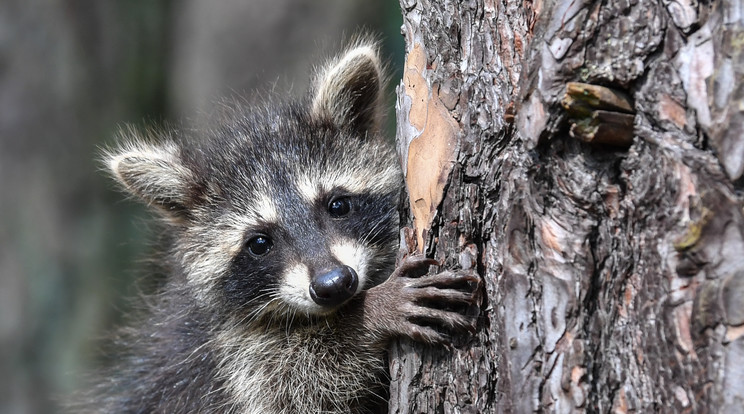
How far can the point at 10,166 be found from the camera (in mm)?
6238

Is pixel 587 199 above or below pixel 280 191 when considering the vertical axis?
below

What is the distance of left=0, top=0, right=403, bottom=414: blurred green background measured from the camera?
6.16 m

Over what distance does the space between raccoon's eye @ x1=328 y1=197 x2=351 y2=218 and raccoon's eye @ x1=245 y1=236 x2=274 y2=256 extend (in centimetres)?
30

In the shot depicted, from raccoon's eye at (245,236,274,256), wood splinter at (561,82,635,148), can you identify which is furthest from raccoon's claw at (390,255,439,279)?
raccoon's eye at (245,236,274,256)

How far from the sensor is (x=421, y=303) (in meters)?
2.47

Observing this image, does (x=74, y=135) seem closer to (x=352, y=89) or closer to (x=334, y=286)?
(x=352, y=89)

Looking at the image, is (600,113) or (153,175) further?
(153,175)

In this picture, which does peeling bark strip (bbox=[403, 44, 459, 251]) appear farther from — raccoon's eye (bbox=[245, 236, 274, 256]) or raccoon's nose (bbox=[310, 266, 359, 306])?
raccoon's eye (bbox=[245, 236, 274, 256])

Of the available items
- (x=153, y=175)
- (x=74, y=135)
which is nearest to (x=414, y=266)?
(x=153, y=175)

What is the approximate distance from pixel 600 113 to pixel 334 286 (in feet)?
4.32

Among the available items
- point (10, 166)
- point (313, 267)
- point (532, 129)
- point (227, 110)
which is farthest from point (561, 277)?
point (10, 166)

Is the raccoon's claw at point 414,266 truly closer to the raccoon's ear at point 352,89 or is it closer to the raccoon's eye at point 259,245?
the raccoon's eye at point 259,245

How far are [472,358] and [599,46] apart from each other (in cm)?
97

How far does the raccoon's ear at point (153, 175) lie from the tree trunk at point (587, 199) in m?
1.50
